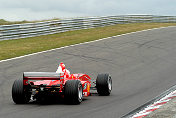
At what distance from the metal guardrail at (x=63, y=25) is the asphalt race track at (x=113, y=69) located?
668 cm

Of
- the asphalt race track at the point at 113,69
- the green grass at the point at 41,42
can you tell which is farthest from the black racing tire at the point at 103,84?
the green grass at the point at 41,42

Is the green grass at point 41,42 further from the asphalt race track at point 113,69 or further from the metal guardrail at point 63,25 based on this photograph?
the asphalt race track at point 113,69

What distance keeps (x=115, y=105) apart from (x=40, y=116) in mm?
2184

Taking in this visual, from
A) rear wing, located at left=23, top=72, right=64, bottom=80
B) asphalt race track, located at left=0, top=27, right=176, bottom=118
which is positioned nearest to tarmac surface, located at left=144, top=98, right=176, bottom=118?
asphalt race track, located at left=0, top=27, right=176, bottom=118

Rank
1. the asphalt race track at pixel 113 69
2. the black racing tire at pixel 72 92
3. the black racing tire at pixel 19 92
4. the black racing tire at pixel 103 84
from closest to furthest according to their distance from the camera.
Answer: the asphalt race track at pixel 113 69, the black racing tire at pixel 72 92, the black racing tire at pixel 19 92, the black racing tire at pixel 103 84

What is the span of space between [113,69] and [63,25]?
650 inches

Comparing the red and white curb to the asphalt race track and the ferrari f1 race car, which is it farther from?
the ferrari f1 race car

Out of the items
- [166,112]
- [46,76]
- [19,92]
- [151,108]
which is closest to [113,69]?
[46,76]

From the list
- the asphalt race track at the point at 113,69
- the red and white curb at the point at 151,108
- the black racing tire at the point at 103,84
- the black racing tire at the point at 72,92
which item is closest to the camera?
the red and white curb at the point at 151,108

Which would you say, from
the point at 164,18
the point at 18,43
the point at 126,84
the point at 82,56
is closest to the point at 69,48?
the point at 82,56

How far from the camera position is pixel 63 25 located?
3189cm

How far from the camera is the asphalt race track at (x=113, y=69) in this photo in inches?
348

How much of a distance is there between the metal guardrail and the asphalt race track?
668 cm

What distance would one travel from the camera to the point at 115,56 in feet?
63.8
